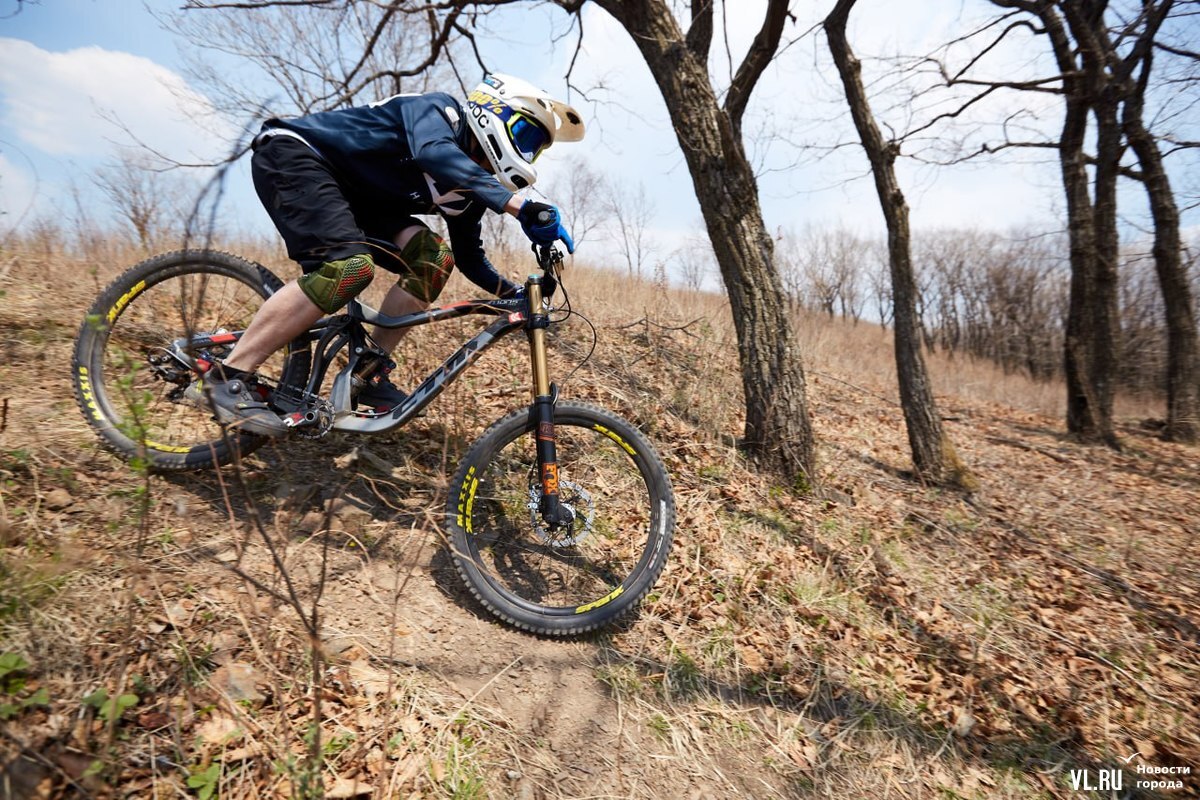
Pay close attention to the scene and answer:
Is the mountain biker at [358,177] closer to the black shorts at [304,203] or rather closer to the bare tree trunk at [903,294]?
the black shorts at [304,203]

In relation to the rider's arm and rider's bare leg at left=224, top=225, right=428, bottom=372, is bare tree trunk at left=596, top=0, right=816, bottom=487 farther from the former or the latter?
rider's bare leg at left=224, top=225, right=428, bottom=372

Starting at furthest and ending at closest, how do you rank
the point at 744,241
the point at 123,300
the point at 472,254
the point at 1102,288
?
the point at 1102,288 → the point at 744,241 → the point at 472,254 → the point at 123,300

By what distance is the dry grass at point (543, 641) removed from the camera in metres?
1.81

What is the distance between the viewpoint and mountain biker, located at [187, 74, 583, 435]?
2.53 meters

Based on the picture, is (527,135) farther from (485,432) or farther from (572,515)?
(572,515)

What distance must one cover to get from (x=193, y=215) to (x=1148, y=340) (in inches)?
1095

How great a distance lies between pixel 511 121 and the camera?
271 centimetres

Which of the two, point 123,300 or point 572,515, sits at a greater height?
point 123,300

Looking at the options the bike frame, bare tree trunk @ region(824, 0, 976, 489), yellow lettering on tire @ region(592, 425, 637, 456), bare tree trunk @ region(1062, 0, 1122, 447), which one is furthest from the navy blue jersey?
bare tree trunk @ region(1062, 0, 1122, 447)

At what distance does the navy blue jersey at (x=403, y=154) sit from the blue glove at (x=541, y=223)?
0.34 feet

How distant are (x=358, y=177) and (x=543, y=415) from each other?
1.52 meters

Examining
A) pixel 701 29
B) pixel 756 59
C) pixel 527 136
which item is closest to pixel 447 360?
pixel 527 136

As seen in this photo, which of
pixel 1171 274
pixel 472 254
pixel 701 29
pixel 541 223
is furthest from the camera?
pixel 1171 274

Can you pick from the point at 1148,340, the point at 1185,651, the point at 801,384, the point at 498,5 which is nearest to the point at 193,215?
the point at 801,384
